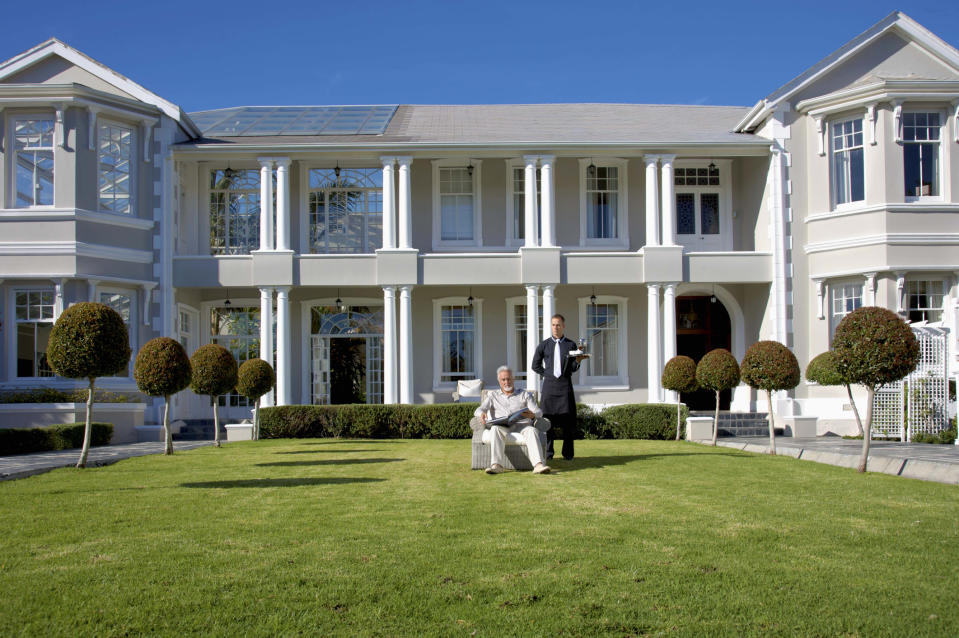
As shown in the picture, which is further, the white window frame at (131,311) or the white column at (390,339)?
the white column at (390,339)

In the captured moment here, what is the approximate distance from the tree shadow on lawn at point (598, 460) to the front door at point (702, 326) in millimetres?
11307

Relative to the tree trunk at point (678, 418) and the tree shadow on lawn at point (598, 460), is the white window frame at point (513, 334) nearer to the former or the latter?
the tree trunk at point (678, 418)

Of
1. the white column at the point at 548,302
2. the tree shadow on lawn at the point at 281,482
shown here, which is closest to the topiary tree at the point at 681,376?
the white column at the point at 548,302

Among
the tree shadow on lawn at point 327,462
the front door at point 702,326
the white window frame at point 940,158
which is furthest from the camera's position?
the front door at point 702,326

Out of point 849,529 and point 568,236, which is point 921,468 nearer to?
point 849,529

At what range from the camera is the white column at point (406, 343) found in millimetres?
21250

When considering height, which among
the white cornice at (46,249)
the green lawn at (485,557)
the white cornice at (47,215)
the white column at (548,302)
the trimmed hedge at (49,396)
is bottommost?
the green lawn at (485,557)

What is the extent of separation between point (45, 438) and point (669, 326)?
14544 millimetres

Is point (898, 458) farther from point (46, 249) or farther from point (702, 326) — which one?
point (46, 249)

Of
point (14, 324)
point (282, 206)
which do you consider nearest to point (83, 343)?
point (14, 324)

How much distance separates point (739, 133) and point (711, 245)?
Result: 316 cm

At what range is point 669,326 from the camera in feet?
70.2

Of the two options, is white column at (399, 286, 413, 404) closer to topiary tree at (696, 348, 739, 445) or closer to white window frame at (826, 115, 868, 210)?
topiary tree at (696, 348, 739, 445)

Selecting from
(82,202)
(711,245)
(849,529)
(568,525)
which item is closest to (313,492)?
(568,525)
